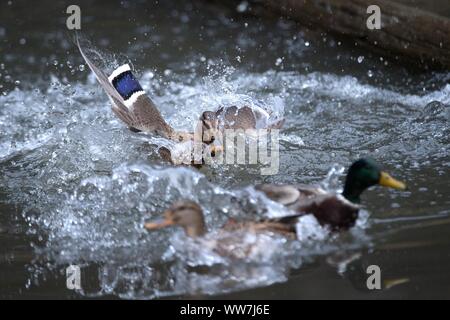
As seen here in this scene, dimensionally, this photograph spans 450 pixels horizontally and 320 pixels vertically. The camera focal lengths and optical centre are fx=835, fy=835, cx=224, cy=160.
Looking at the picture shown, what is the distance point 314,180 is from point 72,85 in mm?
2665

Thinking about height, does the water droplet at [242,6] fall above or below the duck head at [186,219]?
above

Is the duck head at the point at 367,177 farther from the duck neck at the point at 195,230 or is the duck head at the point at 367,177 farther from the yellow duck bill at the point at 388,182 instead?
the duck neck at the point at 195,230

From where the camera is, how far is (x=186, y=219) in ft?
13.1

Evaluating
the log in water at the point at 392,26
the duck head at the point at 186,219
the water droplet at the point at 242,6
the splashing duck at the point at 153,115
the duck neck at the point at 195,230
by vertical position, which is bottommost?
the duck neck at the point at 195,230

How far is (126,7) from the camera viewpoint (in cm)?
826

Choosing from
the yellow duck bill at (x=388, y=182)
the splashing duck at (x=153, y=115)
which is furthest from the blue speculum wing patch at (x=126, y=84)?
the yellow duck bill at (x=388, y=182)

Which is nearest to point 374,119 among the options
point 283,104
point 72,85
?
point 283,104

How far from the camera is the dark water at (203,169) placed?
149 inches

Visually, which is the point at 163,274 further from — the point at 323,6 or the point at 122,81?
the point at 323,6

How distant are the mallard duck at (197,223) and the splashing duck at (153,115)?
1.34 metres

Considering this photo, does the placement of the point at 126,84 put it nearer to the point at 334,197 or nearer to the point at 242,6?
the point at 334,197

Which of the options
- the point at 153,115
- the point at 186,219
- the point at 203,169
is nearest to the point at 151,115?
the point at 153,115

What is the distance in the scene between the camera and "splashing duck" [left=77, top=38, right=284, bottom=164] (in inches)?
213
